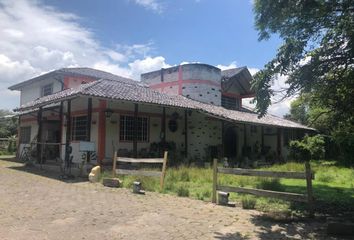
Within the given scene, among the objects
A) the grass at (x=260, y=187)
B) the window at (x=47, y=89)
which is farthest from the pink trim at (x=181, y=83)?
the grass at (x=260, y=187)

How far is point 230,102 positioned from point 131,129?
512 inches

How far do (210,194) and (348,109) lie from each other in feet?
14.9

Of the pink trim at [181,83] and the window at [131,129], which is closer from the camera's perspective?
the window at [131,129]

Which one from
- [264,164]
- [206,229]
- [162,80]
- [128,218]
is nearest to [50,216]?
[128,218]

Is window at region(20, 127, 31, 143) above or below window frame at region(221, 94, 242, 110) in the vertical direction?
below

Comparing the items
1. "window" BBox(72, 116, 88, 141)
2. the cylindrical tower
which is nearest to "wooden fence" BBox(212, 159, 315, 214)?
"window" BBox(72, 116, 88, 141)

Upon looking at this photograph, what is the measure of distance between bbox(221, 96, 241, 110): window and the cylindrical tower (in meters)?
1.54

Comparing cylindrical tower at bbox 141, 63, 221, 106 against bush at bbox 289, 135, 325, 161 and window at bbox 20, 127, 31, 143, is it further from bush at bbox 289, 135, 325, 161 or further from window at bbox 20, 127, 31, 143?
window at bbox 20, 127, 31, 143

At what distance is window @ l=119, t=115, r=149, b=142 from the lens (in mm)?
20016

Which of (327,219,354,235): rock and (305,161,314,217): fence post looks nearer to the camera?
(327,219,354,235): rock

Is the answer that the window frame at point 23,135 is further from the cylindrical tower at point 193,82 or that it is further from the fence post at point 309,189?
the fence post at point 309,189

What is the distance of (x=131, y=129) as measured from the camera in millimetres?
20375

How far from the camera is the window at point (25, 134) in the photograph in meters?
27.3

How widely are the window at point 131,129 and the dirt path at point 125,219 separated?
8.48m
